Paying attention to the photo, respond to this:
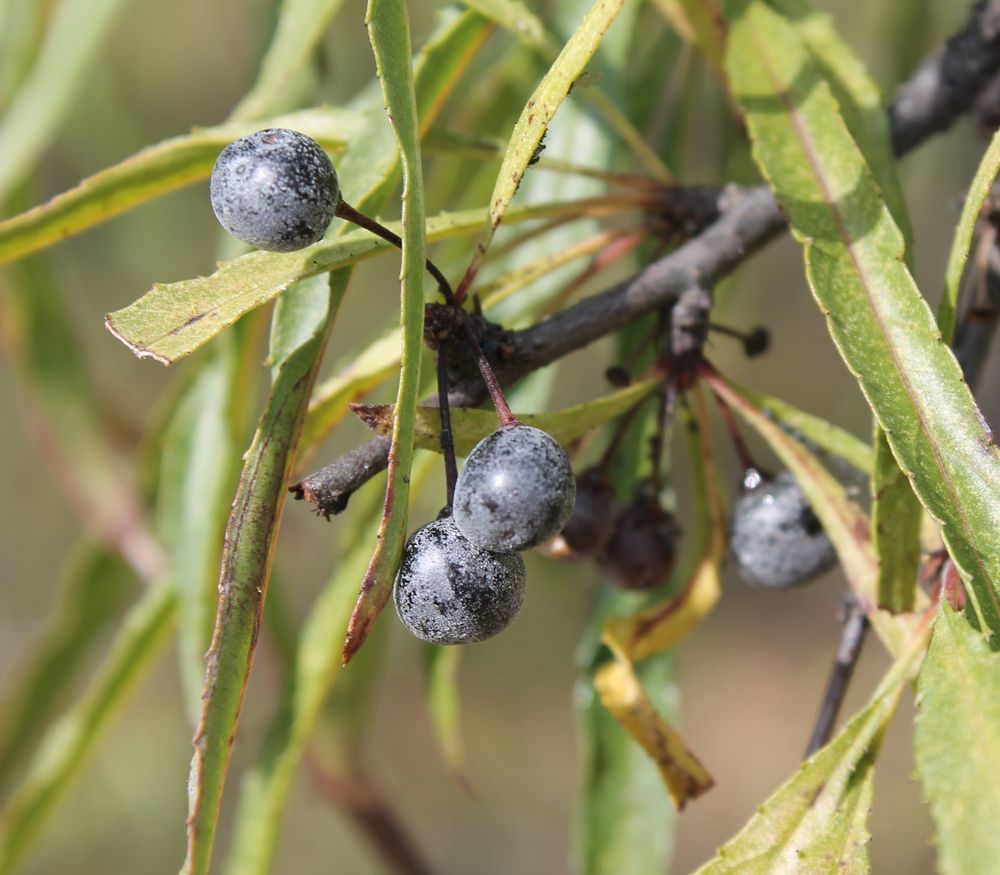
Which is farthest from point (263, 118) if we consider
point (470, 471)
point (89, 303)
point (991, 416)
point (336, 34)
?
point (89, 303)

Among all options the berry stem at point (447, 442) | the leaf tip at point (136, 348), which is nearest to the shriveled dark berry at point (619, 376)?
the berry stem at point (447, 442)

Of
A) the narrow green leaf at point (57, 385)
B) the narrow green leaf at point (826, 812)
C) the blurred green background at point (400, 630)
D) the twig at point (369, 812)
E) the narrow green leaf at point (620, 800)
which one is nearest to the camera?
the narrow green leaf at point (826, 812)

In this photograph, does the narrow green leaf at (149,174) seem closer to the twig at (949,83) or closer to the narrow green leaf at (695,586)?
the narrow green leaf at (695,586)

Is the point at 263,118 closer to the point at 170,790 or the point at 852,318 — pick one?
the point at 852,318

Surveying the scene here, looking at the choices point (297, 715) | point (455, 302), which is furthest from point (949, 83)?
point (297, 715)

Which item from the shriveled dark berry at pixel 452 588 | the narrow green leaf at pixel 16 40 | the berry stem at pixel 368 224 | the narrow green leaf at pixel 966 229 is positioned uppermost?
the narrow green leaf at pixel 16 40

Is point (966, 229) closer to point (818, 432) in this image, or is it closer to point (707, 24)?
point (818, 432)

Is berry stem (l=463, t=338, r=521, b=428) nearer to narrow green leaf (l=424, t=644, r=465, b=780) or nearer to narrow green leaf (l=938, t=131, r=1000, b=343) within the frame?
narrow green leaf (l=938, t=131, r=1000, b=343)

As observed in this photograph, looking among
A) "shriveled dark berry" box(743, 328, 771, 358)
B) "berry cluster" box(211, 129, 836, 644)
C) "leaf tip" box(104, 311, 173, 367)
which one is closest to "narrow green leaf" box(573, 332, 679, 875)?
"shriveled dark berry" box(743, 328, 771, 358)
